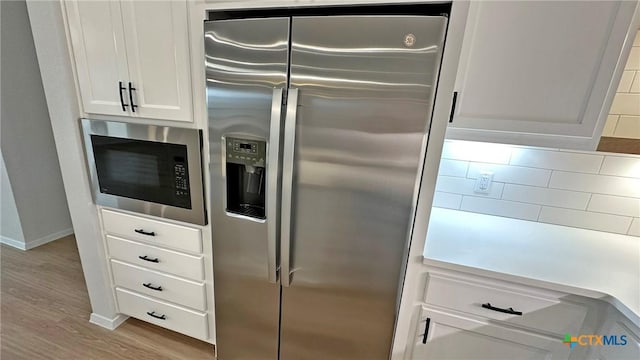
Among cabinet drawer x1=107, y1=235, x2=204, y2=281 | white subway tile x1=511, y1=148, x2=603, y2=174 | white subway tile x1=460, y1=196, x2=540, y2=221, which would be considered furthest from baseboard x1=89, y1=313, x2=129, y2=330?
white subway tile x1=511, y1=148, x2=603, y2=174

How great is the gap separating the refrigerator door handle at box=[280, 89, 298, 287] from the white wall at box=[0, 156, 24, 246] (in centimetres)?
293

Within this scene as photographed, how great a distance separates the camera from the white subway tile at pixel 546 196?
4.47 ft

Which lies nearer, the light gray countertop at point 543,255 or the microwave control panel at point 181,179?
the light gray countertop at point 543,255

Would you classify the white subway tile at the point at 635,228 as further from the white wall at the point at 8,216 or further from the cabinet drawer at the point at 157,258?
the white wall at the point at 8,216

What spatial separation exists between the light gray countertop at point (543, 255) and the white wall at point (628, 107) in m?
0.48

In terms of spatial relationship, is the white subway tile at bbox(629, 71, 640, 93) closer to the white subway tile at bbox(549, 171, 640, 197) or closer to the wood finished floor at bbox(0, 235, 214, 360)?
the white subway tile at bbox(549, 171, 640, 197)

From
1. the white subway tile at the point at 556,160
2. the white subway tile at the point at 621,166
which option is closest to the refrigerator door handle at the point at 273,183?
the white subway tile at the point at 556,160

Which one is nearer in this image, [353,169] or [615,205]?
[353,169]

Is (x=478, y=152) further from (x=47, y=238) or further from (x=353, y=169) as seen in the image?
(x=47, y=238)

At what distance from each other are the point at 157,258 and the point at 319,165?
44.6 inches

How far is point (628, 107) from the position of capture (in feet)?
3.81

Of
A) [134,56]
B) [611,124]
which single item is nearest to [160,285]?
[134,56]

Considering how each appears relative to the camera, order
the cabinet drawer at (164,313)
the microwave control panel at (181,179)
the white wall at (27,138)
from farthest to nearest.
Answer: the white wall at (27,138), the cabinet drawer at (164,313), the microwave control panel at (181,179)

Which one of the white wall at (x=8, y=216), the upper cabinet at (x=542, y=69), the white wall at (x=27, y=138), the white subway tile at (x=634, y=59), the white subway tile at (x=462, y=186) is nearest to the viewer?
the upper cabinet at (x=542, y=69)
